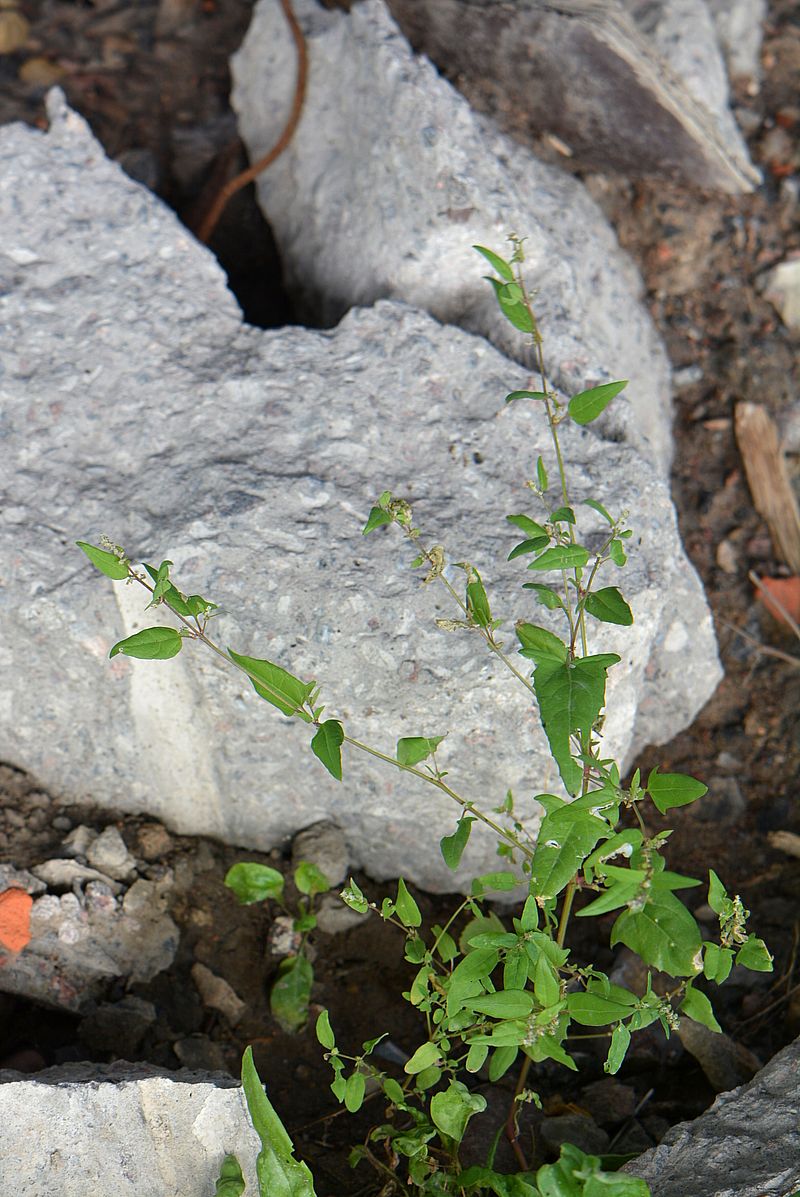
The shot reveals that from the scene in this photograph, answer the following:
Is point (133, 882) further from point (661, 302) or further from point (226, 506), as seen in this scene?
point (661, 302)

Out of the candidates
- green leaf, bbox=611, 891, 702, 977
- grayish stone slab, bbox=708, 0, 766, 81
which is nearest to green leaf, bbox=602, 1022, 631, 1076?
green leaf, bbox=611, 891, 702, 977

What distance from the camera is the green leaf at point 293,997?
7.25ft

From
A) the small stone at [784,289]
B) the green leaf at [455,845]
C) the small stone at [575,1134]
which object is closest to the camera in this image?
the green leaf at [455,845]

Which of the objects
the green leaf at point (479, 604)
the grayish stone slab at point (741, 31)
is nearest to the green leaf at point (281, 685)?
the green leaf at point (479, 604)

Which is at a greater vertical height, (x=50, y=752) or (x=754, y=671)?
(x=754, y=671)

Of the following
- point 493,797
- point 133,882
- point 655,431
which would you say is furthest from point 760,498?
point 133,882

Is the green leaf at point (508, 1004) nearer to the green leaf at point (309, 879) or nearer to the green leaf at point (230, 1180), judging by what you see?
the green leaf at point (230, 1180)

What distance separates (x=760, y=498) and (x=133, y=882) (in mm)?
1882

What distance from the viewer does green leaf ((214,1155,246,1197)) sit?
174 centimetres

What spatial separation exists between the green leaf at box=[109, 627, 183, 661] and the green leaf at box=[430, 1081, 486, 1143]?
820 millimetres

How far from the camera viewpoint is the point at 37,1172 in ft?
5.73

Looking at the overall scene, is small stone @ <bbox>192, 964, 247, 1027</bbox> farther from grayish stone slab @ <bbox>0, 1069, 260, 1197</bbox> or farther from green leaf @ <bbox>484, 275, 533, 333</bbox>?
green leaf @ <bbox>484, 275, 533, 333</bbox>

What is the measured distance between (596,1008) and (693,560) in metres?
1.55

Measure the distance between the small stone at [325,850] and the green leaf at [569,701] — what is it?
0.80 meters
